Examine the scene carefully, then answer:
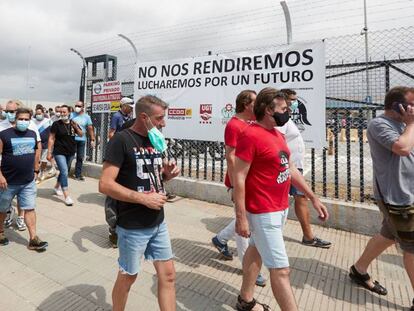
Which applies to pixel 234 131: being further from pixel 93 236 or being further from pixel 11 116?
pixel 11 116

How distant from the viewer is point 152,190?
2.28 meters

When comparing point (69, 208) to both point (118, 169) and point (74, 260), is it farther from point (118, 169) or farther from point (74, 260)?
point (118, 169)

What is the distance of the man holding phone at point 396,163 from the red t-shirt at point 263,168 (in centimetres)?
89

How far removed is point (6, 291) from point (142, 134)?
6.79 ft

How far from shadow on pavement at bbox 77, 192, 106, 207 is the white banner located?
204cm

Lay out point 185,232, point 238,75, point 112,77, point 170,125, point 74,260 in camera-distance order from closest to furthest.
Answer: point 74,260 < point 185,232 < point 238,75 < point 170,125 < point 112,77

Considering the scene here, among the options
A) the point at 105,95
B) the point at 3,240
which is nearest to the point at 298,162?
the point at 3,240

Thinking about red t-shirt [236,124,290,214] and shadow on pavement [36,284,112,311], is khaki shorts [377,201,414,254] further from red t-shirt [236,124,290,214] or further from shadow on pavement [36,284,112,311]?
shadow on pavement [36,284,112,311]

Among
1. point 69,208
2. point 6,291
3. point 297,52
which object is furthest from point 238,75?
point 6,291

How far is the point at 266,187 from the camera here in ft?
7.66

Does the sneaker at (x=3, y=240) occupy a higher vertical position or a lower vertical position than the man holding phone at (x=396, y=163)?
lower

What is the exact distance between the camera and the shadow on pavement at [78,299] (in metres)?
2.79

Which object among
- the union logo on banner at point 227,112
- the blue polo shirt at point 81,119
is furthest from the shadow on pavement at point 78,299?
the blue polo shirt at point 81,119

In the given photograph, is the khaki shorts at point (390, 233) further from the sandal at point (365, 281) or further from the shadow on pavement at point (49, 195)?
the shadow on pavement at point (49, 195)
